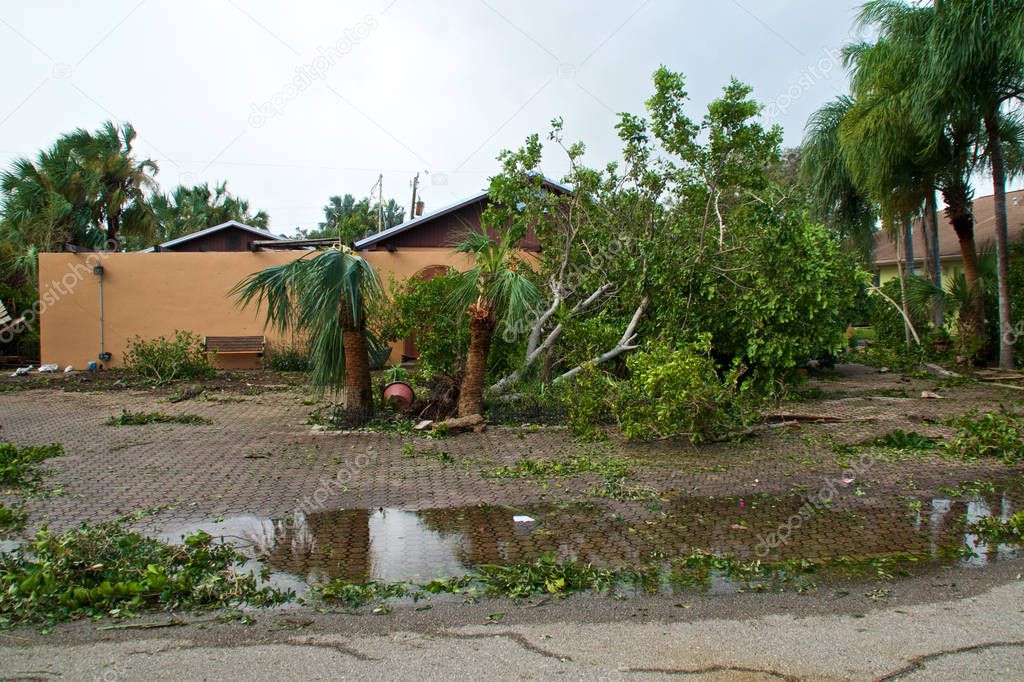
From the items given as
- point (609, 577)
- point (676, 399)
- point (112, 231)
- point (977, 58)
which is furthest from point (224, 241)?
point (609, 577)

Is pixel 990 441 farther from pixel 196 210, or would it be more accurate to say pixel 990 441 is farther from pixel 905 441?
pixel 196 210

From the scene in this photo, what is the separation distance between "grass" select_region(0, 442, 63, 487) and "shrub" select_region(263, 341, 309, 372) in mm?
8829

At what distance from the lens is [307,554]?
4.95 meters

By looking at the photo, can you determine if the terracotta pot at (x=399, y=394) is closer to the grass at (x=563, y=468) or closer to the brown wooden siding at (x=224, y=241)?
the grass at (x=563, y=468)

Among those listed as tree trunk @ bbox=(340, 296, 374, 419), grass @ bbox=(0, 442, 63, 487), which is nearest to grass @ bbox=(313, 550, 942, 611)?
grass @ bbox=(0, 442, 63, 487)

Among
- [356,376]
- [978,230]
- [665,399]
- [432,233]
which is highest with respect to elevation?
[978,230]

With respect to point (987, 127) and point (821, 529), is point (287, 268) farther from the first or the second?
point (987, 127)

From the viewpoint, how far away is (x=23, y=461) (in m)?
7.45

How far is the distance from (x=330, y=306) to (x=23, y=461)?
11.9 feet

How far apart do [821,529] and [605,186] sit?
7241mm

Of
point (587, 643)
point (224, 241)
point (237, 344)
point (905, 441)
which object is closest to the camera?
point (587, 643)

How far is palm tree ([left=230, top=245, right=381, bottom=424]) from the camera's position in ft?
29.5

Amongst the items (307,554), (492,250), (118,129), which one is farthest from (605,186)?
(118,129)

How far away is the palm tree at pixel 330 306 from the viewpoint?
8984mm
